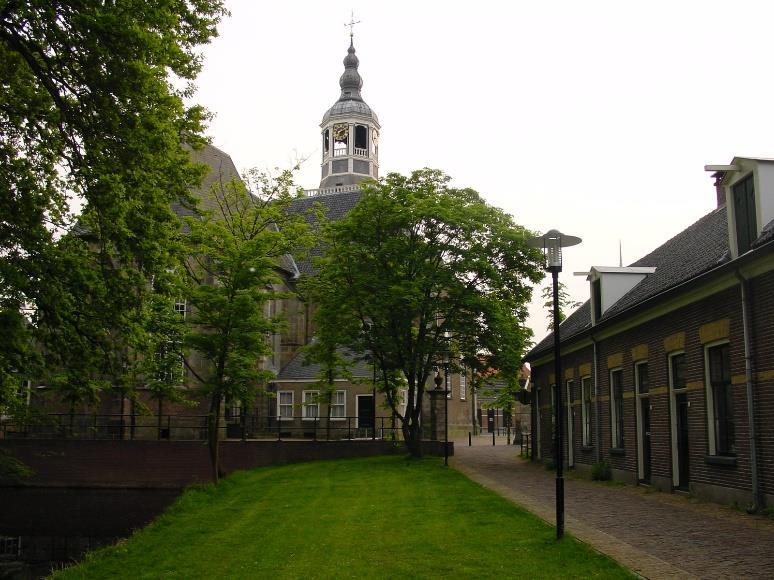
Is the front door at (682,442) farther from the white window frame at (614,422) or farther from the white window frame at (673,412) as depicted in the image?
the white window frame at (614,422)

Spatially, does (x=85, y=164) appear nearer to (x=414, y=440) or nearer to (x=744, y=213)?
(x=744, y=213)

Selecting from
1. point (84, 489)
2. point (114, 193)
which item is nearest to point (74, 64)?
point (114, 193)

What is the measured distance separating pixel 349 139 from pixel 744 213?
5866 cm

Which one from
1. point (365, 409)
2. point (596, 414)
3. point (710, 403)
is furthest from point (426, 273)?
point (365, 409)

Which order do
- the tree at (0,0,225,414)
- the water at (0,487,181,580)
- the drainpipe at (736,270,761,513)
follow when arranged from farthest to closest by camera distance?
the water at (0,487,181,580) → the drainpipe at (736,270,761,513) → the tree at (0,0,225,414)

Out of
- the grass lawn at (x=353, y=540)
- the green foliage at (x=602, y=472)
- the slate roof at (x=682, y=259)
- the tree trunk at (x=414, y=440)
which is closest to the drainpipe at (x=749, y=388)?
the slate roof at (x=682, y=259)

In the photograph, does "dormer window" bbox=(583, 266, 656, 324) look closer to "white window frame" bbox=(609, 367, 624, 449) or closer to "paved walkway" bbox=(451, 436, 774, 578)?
"white window frame" bbox=(609, 367, 624, 449)

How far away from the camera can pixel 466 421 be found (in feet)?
199

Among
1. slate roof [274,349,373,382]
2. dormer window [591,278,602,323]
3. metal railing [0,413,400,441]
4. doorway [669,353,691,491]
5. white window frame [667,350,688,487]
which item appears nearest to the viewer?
doorway [669,353,691,491]

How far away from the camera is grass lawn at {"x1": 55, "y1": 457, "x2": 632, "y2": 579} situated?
31.8 feet

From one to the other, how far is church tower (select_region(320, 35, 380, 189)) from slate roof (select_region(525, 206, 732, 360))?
1869 inches

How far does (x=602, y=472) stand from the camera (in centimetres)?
2044

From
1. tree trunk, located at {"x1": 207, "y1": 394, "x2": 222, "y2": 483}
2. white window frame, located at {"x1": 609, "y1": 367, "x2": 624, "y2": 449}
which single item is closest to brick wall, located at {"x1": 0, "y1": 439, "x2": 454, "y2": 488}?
tree trunk, located at {"x1": 207, "y1": 394, "x2": 222, "y2": 483}

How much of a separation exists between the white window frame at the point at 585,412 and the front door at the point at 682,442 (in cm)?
591
